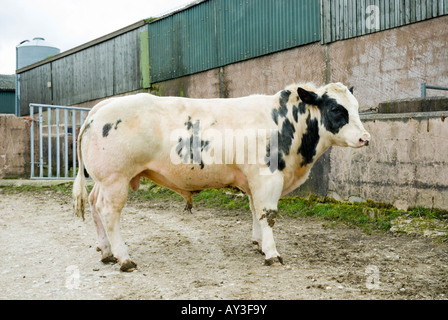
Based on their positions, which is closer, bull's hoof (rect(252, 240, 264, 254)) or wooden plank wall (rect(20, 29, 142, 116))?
bull's hoof (rect(252, 240, 264, 254))

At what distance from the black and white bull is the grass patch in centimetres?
208

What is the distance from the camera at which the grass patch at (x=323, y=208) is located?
250 inches

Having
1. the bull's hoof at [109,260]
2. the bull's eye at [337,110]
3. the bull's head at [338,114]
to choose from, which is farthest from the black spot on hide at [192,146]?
the bull's eye at [337,110]

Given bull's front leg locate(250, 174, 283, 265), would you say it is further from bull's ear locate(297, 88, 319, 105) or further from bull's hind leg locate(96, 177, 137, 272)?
bull's hind leg locate(96, 177, 137, 272)

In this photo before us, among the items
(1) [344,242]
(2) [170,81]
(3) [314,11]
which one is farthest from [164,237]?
(2) [170,81]

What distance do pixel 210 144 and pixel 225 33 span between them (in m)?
8.60

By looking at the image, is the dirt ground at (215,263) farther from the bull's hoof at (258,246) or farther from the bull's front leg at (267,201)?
the bull's front leg at (267,201)

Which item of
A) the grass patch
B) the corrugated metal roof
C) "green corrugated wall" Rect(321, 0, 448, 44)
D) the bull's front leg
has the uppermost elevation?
the corrugated metal roof

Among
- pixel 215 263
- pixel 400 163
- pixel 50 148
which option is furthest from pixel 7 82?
pixel 215 263

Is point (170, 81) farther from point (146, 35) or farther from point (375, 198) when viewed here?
point (375, 198)

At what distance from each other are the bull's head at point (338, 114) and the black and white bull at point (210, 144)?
0.03 ft

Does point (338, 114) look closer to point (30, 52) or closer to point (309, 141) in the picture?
point (309, 141)

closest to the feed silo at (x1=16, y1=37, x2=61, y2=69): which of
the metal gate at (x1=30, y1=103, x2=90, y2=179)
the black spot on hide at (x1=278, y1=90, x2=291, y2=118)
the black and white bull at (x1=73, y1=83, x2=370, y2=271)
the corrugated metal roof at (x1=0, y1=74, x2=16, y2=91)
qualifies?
the corrugated metal roof at (x1=0, y1=74, x2=16, y2=91)

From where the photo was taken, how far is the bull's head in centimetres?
481
